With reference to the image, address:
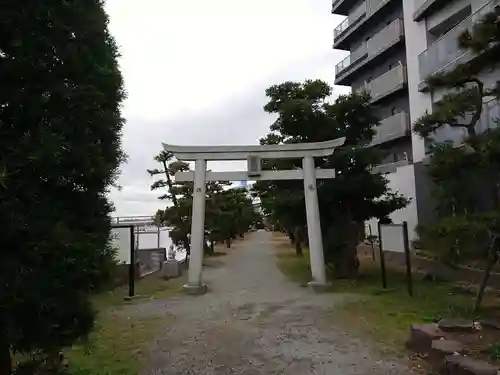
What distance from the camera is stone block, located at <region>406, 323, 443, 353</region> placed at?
4.56 meters

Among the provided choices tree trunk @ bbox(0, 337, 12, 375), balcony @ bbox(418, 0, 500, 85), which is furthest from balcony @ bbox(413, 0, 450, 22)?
tree trunk @ bbox(0, 337, 12, 375)

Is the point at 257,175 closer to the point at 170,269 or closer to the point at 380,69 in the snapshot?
the point at 170,269

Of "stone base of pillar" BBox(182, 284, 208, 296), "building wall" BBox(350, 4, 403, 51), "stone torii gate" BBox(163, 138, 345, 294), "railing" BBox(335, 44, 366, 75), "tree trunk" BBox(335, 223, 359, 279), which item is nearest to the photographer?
"stone base of pillar" BBox(182, 284, 208, 296)

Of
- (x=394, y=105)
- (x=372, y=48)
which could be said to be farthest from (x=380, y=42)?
(x=394, y=105)

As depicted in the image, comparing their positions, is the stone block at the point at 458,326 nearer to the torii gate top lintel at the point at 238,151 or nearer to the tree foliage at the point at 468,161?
the tree foliage at the point at 468,161

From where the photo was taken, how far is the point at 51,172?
9.21ft

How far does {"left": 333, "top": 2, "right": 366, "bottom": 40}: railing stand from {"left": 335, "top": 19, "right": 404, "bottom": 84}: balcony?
1.62m

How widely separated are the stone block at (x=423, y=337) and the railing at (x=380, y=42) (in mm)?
15349

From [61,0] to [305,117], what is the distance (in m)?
8.01

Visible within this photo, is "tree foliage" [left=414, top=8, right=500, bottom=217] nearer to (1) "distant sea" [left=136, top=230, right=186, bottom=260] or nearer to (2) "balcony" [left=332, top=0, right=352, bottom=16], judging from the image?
(1) "distant sea" [left=136, top=230, right=186, bottom=260]

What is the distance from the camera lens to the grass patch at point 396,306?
5.87 m

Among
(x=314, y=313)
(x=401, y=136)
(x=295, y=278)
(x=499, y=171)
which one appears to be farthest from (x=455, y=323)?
(x=401, y=136)

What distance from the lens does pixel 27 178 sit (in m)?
2.73

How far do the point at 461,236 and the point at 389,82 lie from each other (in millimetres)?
14611
